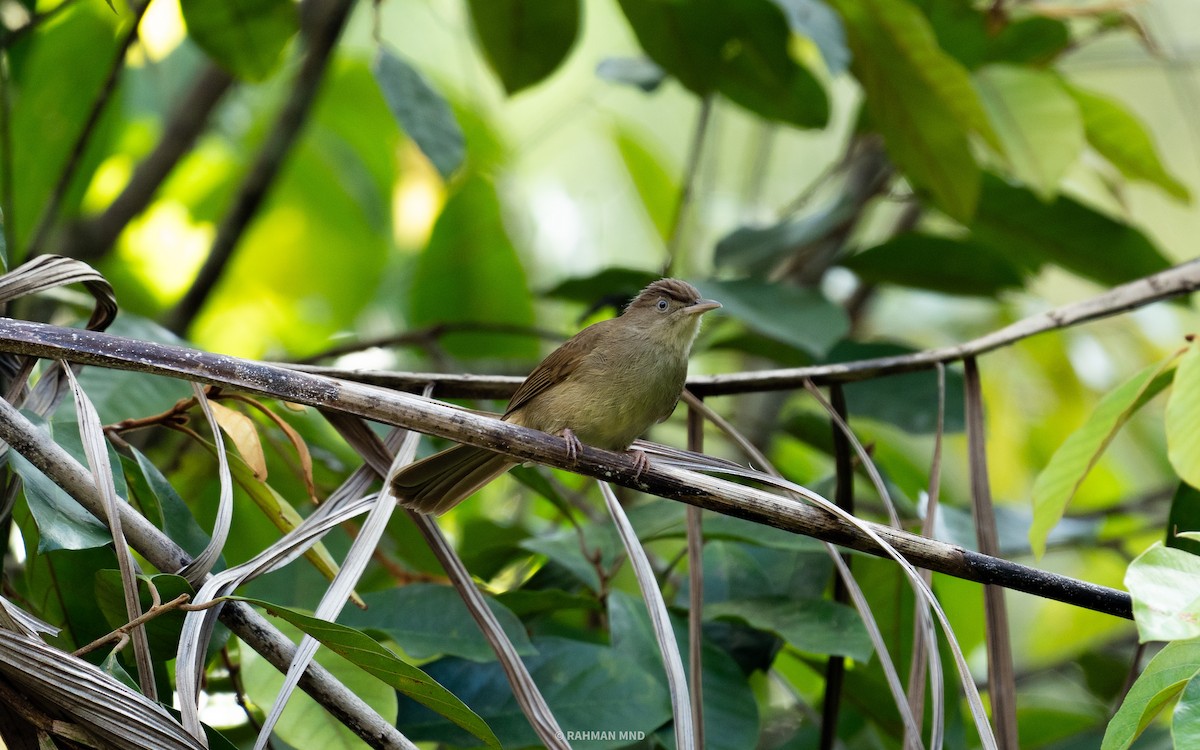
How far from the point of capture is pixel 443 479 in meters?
2.09

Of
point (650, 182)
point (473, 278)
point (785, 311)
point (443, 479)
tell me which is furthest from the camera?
point (650, 182)

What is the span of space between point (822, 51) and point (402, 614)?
177 cm

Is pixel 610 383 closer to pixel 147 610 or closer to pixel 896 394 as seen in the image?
pixel 896 394

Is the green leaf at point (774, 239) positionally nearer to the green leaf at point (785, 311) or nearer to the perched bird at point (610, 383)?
the green leaf at point (785, 311)

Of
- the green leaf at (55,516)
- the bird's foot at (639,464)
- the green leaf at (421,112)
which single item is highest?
the green leaf at (421,112)

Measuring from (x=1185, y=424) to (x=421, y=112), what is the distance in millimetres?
1880

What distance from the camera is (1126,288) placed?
226 centimetres

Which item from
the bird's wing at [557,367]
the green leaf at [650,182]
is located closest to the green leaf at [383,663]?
the bird's wing at [557,367]

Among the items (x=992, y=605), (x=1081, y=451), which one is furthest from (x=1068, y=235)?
(x=992, y=605)

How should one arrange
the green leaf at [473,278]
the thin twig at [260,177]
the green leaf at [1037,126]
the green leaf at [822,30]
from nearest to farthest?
the green leaf at [822,30]
the green leaf at [1037,126]
the thin twig at [260,177]
the green leaf at [473,278]

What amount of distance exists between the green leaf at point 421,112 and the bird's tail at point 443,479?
2.86 feet

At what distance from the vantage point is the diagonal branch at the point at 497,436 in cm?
153

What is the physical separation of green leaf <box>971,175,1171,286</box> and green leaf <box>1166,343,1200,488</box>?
1659mm

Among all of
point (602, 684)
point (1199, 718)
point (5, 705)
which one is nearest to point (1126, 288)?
point (1199, 718)
